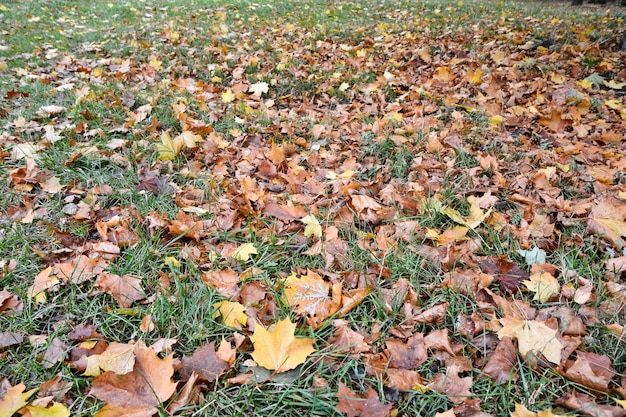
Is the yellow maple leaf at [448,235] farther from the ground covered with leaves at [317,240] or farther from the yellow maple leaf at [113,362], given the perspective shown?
the yellow maple leaf at [113,362]

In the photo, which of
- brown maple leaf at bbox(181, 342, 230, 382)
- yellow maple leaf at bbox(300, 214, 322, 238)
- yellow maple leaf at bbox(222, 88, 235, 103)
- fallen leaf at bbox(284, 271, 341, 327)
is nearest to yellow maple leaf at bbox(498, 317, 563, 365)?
fallen leaf at bbox(284, 271, 341, 327)

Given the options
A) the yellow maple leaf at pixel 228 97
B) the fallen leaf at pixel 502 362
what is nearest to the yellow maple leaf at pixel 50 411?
the fallen leaf at pixel 502 362

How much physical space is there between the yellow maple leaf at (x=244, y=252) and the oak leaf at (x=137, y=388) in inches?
23.3

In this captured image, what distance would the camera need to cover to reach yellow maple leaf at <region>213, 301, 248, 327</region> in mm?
1573

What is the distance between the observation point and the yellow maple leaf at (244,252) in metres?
1.87

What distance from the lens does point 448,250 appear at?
184 cm

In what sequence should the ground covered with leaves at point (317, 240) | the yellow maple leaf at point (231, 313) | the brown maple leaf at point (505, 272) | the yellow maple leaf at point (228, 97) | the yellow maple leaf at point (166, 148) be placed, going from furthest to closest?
1. the yellow maple leaf at point (228, 97)
2. the yellow maple leaf at point (166, 148)
3. the brown maple leaf at point (505, 272)
4. the yellow maple leaf at point (231, 313)
5. the ground covered with leaves at point (317, 240)

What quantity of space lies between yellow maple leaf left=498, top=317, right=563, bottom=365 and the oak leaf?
1.17 meters

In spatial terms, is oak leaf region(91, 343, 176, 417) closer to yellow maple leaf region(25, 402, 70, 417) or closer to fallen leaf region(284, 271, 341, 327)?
yellow maple leaf region(25, 402, 70, 417)

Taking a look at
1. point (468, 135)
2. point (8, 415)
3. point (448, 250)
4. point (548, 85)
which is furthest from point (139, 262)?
point (548, 85)

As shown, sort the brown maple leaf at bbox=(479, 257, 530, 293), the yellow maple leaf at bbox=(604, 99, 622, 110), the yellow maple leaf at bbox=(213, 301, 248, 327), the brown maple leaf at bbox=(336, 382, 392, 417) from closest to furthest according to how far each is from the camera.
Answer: the brown maple leaf at bbox=(336, 382, 392, 417) < the yellow maple leaf at bbox=(213, 301, 248, 327) < the brown maple leaf at bbox=(479, 257, 530, 293) < the yellow maple leaf at bbox=(604, 99, 622, 110)

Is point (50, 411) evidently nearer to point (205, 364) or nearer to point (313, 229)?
point (205, 364)

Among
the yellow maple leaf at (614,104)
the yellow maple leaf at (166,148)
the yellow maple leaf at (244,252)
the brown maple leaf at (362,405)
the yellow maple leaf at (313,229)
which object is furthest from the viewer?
the yellow maple leaf at (614,104)

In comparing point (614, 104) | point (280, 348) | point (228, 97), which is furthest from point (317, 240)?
point (614, 104)
